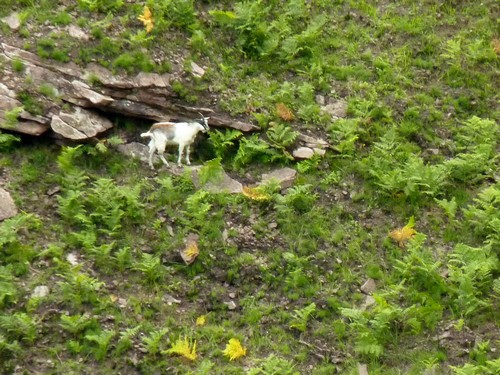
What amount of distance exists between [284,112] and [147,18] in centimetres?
350

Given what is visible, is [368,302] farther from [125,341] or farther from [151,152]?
[151,152]

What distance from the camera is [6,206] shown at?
11773mm

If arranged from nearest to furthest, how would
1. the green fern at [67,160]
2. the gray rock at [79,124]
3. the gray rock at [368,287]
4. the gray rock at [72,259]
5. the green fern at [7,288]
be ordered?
the green fern at [7,288] → the gray rock at [72,259] → the gray rock at [368,287] → the green fern at [67,160] → the gray rock at [79,124]

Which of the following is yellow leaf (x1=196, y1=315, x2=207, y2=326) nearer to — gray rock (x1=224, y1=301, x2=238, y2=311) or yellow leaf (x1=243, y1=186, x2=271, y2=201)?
gray rock (x1=224, y1=301, x2=238, y2=311)

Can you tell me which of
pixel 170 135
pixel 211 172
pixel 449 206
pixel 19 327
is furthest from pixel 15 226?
pixel 449 206

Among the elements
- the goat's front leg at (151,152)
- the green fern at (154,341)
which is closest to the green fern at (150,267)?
the green fern at (154,341)

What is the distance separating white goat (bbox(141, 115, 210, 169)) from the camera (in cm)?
1313

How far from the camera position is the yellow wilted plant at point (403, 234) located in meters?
12.5

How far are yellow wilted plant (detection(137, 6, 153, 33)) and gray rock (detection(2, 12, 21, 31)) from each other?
239cm

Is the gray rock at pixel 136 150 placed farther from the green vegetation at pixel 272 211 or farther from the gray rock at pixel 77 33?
the gray rock at pixel 77 33

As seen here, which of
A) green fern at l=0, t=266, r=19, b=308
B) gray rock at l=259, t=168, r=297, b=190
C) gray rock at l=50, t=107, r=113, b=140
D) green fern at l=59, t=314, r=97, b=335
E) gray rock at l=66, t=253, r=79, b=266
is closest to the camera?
green fern at l=59, t=314, r=97, b=335

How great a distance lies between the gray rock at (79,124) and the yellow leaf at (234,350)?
186 inches

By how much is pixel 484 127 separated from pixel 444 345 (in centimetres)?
510

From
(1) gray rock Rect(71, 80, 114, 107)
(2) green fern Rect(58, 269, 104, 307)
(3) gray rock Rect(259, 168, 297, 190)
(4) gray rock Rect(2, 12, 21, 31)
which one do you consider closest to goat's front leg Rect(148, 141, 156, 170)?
(1) gray rock Rect(71, 80, 114, 107)
